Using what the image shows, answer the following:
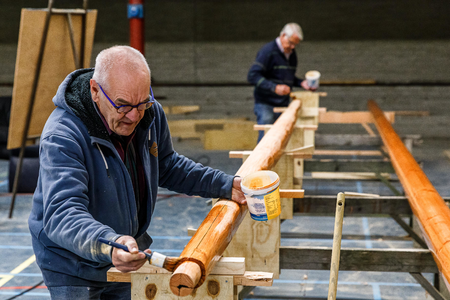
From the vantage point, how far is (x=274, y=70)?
6637mm

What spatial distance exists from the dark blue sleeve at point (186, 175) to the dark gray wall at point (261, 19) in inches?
→ 467

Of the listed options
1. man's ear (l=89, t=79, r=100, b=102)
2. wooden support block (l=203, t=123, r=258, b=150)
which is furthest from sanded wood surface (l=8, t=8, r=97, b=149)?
wooden support block (l=203, t=123, r=258, b=150)

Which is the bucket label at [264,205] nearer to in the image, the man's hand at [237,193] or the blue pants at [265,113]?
the man's hand at [237,193]

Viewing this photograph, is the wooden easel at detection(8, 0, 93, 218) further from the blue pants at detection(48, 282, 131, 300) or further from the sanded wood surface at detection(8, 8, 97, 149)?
the blue pants at detection(48, 282, 131, 300)

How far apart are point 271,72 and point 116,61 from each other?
519 centimetres

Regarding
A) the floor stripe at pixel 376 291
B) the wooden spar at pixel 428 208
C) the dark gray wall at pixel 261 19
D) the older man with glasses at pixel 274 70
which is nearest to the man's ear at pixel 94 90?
the wooden spar at pixel 428 208

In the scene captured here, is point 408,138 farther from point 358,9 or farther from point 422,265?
point 358,9

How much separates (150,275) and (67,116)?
63 centimetres

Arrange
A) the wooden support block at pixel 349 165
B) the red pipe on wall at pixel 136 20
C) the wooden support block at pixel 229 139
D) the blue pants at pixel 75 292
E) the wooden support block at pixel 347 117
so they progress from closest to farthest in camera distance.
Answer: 1. the blue pants at pixel 75 292
2. the wooden support block at pixel 349 165
3. the wooden support block at pixel 347 117
4. the red pipe on wall at pixel 136 20
5. the wooden support block at pixel 229 139

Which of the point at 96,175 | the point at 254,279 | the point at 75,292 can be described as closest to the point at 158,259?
A: the point at 254,279

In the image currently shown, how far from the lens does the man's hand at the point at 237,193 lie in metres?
2.08

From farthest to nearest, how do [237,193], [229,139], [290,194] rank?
[229,139] → [290,194] → [237,193]

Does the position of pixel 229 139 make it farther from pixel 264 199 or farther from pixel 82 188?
pixel 82 188

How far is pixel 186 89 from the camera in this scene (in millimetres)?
13977
